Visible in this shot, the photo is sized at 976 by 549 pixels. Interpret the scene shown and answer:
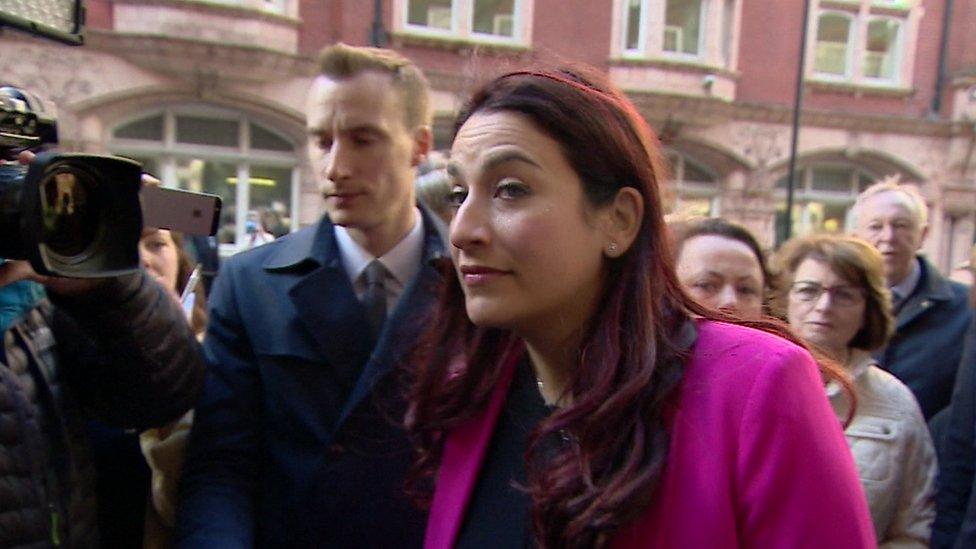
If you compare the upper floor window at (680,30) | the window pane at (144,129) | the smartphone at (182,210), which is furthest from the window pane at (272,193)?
the smartphone at (182,210)

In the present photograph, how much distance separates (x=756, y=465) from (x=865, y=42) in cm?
1401

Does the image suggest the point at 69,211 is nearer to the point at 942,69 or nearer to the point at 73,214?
the point at 73,214

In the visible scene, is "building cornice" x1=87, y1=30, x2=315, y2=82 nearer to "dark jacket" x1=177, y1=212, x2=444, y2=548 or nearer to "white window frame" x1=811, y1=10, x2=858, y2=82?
"white window frame" x1=811, y1=10, x2=858, y2=82

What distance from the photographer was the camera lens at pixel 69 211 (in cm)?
109

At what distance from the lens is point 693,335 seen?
3.69ft

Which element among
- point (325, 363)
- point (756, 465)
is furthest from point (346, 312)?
point (756, 465)

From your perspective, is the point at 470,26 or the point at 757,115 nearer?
the point at 470,26

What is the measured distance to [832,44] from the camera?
13.0 meters

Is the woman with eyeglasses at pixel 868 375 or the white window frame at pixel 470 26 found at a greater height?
the white window frame at pixel 470 26

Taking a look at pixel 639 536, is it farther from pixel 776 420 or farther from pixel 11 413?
pixel 11 413

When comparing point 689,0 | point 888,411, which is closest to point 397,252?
point 888,411

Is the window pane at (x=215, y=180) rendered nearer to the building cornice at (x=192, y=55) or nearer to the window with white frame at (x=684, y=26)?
the building cornice at (x=192, y=55)

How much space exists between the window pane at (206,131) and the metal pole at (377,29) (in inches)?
86.4

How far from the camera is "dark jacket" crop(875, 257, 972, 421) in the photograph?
292 centimetres
